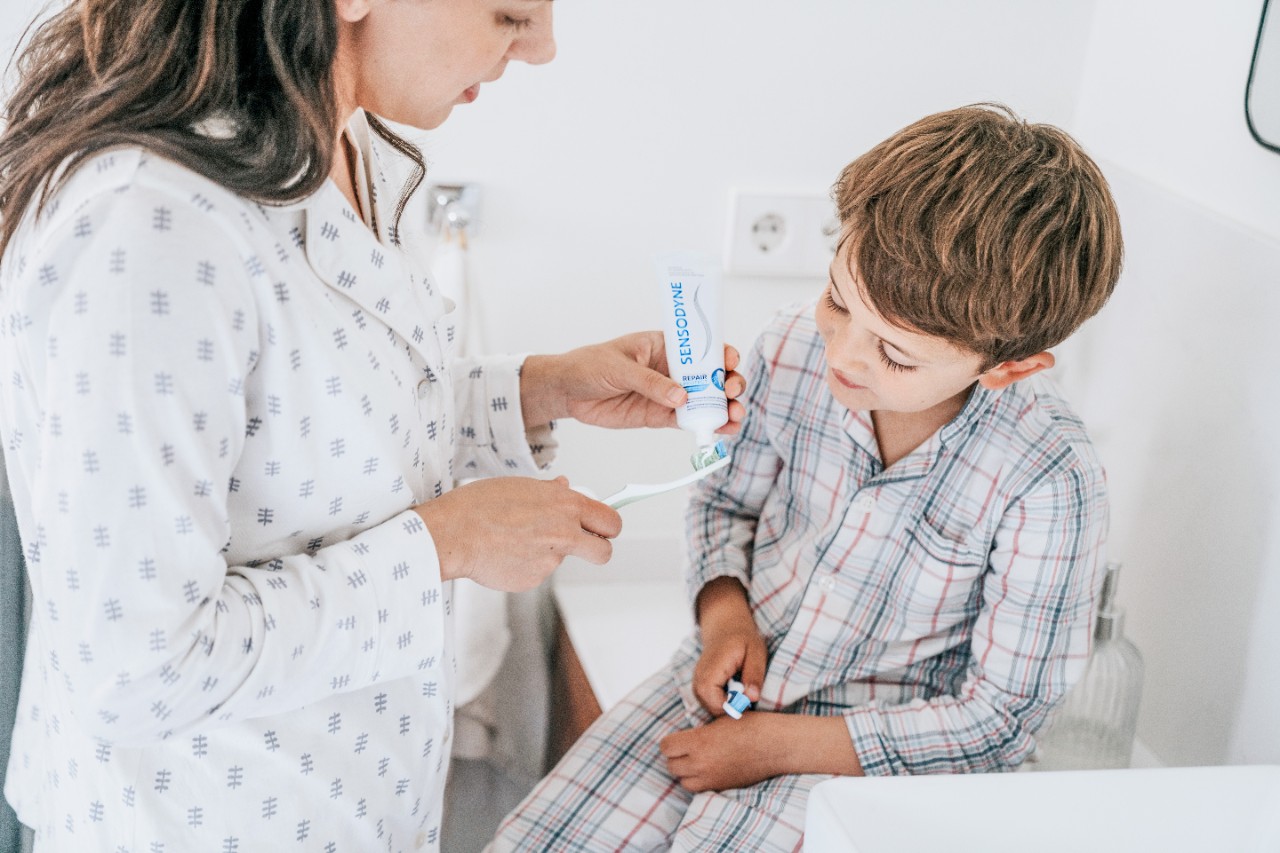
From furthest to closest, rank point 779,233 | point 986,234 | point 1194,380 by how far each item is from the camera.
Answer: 1. point 779,233
2. point 1194,380
3. point 986,234

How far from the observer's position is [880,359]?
0.92 m

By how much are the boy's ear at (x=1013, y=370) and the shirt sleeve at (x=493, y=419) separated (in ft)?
1.20

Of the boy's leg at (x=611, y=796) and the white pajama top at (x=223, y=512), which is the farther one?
the boy's leg at (x=611, y=796)

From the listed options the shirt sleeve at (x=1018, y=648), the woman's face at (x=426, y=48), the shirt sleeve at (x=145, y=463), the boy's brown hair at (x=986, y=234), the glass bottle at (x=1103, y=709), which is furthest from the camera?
the glass bottle at (x=1103, y=709)

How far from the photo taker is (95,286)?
A: 590 millimetres

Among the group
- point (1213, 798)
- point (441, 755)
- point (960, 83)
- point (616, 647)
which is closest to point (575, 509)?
point (441, 755)

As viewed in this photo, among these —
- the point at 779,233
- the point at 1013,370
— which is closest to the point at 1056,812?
the point at 1013,370

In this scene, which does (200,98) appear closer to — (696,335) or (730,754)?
(696,335)

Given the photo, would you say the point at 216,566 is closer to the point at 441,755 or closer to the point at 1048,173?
the point at 441,755

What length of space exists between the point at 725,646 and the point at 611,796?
163mm

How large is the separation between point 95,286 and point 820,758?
68 centimetres

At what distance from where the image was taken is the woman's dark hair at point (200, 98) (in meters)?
0.64

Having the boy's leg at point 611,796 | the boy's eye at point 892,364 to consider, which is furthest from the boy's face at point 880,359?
the boy's leg at point 611,796

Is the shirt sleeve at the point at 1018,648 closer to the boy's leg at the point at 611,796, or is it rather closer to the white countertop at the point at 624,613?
the boy's leg at the point at 611,796
